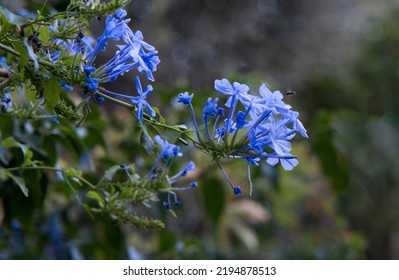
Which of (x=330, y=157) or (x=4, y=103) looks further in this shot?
(x=330, y=157)

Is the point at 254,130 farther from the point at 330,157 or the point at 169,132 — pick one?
the point at 330,157

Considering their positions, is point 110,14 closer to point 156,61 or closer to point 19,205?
point 156,61

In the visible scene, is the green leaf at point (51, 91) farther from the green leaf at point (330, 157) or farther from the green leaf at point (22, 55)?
the green leaf at point (330, 157)

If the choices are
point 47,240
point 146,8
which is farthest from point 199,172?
point 146,8

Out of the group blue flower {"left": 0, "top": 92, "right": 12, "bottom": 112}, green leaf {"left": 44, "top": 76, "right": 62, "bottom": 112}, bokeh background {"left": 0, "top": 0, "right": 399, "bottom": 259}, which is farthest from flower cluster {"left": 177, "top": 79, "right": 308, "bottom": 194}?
bokeh background {"left": 0, "top": 0, "right": 399, "bottom": 259}

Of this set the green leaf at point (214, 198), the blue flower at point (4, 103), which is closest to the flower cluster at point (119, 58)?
the blue flower at point (4, 103)

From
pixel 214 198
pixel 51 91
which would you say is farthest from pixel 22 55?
pixel 214 198

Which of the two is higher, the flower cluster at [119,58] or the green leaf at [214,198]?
the green leaf at [214,198]
